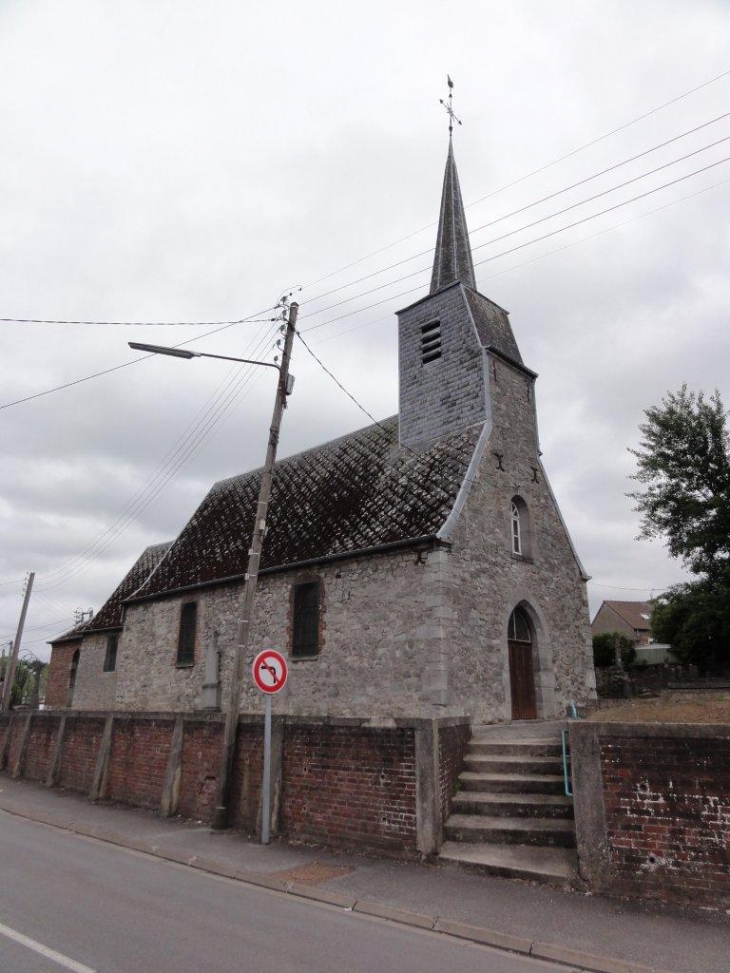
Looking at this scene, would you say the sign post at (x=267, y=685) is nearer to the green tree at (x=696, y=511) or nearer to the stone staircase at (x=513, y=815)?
the stone staircase at (x=513, y=815)

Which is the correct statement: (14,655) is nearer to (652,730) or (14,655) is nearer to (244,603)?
(244,603)

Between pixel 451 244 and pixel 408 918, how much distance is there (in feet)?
63.9

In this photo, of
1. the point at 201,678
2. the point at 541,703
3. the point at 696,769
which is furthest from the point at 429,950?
the point at 201,678

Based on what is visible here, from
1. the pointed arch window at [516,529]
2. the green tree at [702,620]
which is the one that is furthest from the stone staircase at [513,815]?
the green tree at [702,620]

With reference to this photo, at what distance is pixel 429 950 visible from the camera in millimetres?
5672

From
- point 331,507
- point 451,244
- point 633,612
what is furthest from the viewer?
point 633,612

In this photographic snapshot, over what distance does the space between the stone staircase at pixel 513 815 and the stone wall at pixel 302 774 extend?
38 cm

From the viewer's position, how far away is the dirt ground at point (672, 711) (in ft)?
38.4

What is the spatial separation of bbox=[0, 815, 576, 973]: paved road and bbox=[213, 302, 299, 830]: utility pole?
246cm

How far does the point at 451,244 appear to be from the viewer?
21.5m

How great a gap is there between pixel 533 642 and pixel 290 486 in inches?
358

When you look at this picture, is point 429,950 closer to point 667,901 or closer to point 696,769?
point 667,901

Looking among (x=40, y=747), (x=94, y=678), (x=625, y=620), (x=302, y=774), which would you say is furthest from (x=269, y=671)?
(x=625, y=620)

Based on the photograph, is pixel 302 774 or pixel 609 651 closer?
pixel 302 774
